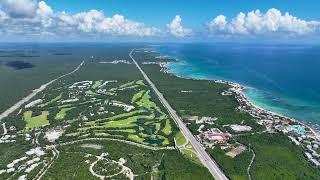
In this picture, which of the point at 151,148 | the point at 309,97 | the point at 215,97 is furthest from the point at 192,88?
the point at 151,148

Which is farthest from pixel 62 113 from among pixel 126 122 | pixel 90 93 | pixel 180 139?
pixel 180 139

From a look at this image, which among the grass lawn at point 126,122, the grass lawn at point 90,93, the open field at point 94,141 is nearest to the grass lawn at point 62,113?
the open field at point 94,141

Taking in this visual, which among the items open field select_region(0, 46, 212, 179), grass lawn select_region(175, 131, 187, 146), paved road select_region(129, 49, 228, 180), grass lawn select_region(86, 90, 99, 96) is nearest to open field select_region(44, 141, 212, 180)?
open field select_region(0, 46, 212, 179)

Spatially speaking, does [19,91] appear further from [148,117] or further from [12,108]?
[148,117]

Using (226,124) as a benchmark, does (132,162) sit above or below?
below

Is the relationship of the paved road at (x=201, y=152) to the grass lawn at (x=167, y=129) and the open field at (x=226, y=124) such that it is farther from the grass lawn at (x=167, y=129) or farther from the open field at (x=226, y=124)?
the grass lawn at (x=167, y=129)

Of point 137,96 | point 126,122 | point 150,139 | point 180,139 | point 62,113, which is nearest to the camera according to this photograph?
point 180,139

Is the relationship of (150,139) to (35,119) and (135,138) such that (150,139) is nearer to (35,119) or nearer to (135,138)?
(135,138)
